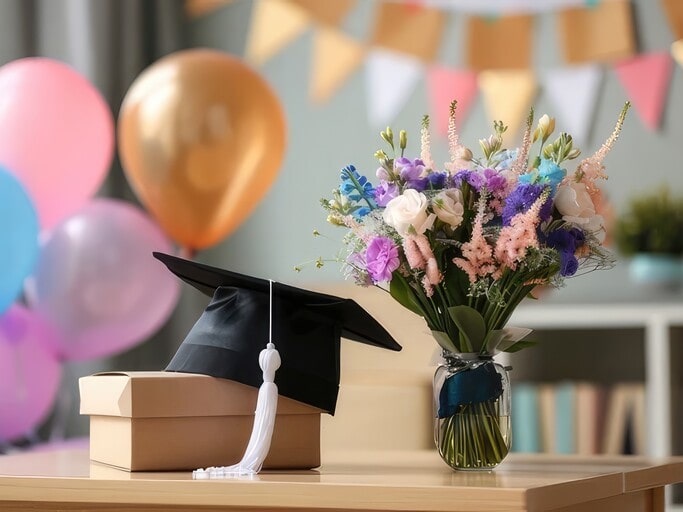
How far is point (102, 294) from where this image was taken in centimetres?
239

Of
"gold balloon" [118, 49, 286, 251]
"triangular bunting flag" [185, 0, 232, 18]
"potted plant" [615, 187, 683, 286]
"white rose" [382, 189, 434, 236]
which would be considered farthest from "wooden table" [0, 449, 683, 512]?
"triangular bunting flag" [185, 0, 232, 18]

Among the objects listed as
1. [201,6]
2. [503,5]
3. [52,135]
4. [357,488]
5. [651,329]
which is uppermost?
[201,6]

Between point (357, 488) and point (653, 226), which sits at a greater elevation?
point (653, 226)

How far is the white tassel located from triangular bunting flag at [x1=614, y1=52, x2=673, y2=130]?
2.15 metres

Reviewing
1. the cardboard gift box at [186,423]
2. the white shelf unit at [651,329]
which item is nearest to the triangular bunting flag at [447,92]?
the white shelf unit at [651,329]

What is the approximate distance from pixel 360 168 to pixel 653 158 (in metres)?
0.88

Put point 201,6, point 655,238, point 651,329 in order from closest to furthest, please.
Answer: point 651,329, point 655,238, point 201,6

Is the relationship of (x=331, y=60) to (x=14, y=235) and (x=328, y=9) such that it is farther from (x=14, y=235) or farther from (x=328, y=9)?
(x=14, y=235)

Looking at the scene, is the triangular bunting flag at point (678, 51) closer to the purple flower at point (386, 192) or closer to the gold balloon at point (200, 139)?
the gold balloon at point (200, 139)

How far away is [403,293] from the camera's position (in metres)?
1.31

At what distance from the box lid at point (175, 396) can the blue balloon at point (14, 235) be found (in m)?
0.93

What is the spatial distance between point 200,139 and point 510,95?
1127mm

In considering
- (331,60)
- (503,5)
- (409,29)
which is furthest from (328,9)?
(503,5)

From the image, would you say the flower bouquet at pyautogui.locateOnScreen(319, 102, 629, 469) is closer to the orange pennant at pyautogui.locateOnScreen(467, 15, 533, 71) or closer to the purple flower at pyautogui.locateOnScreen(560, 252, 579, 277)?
the purple flower at pyautogui.locateOnScreen(560, 252, 579, 277)
